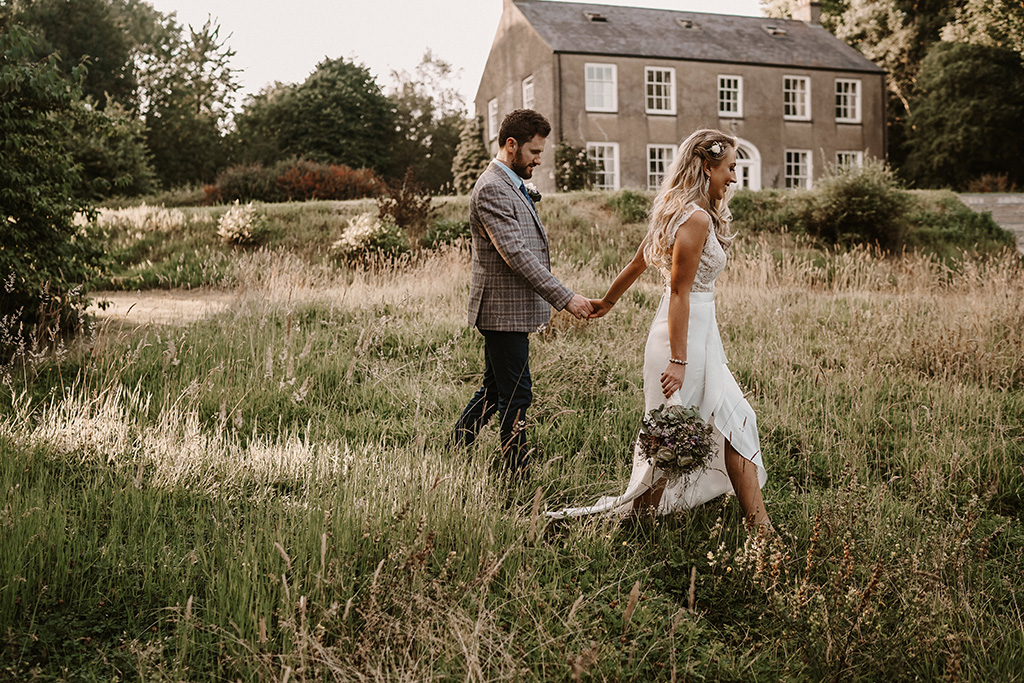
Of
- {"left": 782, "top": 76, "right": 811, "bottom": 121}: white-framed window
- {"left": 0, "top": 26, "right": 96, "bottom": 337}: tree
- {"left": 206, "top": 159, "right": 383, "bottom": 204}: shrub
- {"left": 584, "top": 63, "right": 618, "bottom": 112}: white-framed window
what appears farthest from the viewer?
{"left": 782, "top": 76, "right": 811, "bottom": 121}: white-framed window

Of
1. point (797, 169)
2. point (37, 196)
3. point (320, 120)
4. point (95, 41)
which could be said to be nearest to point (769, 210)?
point (797, 169)

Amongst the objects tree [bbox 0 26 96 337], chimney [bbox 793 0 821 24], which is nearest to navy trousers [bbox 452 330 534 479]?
tree [bbox 0 26 96 337]

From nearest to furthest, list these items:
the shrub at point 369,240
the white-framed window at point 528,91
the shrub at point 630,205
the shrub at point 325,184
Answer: the shrub at point 369,240 → the shrub at point 630,205 → the shrub at point 325,184 → the white-framed window at point 528,91

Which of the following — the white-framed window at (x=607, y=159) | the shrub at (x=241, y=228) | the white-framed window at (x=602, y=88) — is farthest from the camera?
the white-framed window at (x=607, y=159)

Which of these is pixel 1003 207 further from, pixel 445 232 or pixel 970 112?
pixel 445 232

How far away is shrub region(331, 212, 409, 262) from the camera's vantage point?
1306 cm

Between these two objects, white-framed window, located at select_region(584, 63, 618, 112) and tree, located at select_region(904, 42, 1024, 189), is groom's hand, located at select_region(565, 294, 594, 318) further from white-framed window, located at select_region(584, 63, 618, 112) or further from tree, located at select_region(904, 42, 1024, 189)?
tree, located at select_region(904, 42, 1024, 189)

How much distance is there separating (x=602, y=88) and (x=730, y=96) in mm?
5316

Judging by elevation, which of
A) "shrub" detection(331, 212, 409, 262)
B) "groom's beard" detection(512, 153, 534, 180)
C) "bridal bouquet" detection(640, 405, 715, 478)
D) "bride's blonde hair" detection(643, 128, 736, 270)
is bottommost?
"bridal bouquet" detection(640, 405, 715, 478)

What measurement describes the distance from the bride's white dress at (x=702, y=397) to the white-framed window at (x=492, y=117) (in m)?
29.2

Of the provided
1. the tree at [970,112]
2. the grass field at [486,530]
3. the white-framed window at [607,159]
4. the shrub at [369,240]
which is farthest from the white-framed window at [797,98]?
the grass field at [486,530]

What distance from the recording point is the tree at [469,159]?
95.3ft

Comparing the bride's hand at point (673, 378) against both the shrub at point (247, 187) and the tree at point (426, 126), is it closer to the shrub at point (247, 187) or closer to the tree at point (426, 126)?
the shrub at point (247, 187)

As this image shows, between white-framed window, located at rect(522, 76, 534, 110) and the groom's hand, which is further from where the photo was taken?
white-framed window, located at rect(522, 76, 534, 110)
